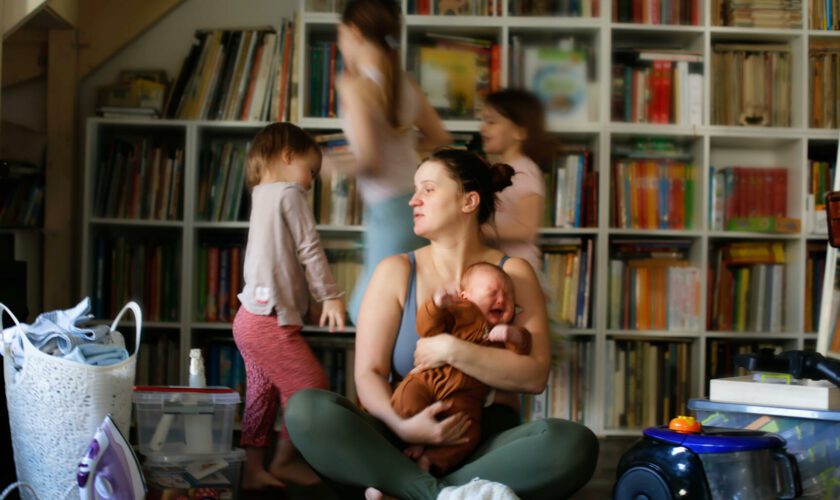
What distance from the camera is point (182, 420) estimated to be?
7.59 feet

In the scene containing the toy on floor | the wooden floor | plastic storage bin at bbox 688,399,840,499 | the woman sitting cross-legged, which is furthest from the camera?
the wooden floor

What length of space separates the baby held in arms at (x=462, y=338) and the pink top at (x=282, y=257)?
0.72m

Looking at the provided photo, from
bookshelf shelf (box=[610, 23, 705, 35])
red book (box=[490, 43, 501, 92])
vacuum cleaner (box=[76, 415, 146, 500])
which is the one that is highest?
bookshelf shelf (box=[610, 23, 705, 35])

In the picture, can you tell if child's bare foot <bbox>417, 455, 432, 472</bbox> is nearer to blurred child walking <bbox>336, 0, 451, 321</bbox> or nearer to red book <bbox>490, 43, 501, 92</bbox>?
blurred child walking <bbox>336, 0, 451, 321</bbox>

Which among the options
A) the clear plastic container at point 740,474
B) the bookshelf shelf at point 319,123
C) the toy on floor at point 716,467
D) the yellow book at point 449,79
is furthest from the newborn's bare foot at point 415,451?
the yellow book at point 449,79

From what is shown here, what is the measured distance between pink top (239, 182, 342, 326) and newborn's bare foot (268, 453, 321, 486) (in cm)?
39

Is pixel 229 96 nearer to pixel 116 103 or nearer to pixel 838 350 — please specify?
pixel 116 103

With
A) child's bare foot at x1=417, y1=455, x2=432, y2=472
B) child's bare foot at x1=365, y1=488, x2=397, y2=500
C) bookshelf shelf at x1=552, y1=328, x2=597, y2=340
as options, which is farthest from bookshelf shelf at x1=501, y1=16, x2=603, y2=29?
child's bare foot at x1=365, y1=488, x2=397, y2=500

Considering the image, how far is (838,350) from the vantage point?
3.14 metres

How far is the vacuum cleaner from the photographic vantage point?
6.27ft

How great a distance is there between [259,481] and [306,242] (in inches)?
26.3

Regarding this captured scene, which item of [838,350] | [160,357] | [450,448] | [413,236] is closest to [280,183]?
[413,236]

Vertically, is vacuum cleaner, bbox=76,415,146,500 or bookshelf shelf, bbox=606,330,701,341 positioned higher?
bookshelf shelf, bbox=606,330,701,341

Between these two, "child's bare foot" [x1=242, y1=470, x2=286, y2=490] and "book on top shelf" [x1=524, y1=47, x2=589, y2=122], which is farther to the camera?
"book on top shelf" [x1=524, y1=47, x2=589, y2=122]
